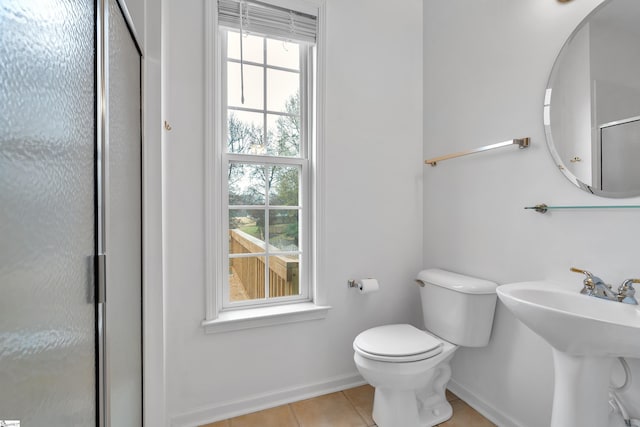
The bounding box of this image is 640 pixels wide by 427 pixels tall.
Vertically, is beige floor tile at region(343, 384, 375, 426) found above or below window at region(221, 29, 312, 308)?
below

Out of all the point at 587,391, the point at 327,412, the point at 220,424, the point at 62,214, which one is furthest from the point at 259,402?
the point at 62,214

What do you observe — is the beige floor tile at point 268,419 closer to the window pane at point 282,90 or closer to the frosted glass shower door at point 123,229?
the frosted glass shower door at point 123,229

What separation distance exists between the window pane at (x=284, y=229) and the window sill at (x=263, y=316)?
1.16 feet

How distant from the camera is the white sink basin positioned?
880 millimetres

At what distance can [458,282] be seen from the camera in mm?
1620

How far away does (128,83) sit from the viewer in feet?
3.09

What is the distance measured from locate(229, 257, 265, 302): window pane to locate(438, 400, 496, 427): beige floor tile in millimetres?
1233

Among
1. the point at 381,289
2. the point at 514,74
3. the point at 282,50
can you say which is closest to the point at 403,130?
the point at 514,74

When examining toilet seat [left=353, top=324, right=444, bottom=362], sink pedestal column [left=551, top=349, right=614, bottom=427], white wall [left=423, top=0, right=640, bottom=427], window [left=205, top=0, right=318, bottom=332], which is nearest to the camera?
sink pedestal column [left=551, top=349, right=614, bottom=427]

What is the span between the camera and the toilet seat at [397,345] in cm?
139

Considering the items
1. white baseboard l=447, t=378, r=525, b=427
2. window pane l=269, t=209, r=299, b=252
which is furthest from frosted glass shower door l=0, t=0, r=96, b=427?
white baseboard l=447, t=378, r=525, b=427

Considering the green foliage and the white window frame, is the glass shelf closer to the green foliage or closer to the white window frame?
the white window frame

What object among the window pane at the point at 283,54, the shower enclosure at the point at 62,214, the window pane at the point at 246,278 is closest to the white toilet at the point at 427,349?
the window pane at the point at 246,278

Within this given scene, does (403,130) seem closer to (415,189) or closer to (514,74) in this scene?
(415,189)
